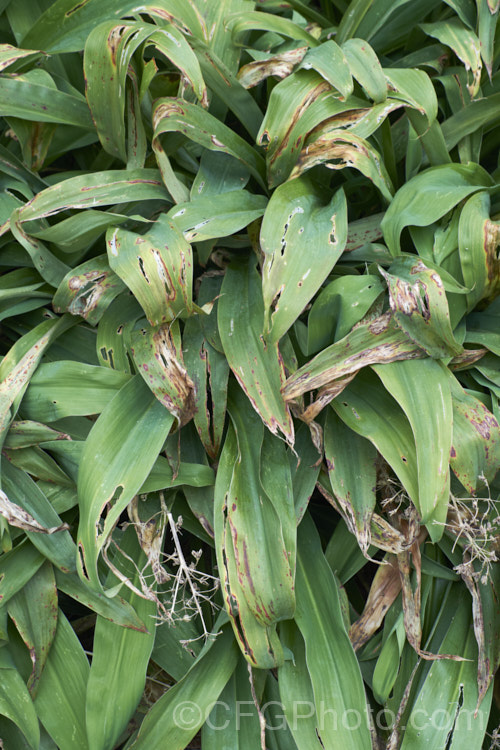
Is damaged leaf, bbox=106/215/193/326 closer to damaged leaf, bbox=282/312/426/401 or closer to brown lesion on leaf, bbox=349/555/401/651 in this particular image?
damaged leaf, bbox=282/312/426/401

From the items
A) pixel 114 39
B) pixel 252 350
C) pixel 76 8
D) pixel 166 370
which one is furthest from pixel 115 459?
pixel 76 8

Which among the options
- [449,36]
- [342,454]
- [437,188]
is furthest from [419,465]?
[449,36]

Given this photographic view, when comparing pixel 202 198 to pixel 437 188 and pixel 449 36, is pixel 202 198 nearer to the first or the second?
pixel 437 188

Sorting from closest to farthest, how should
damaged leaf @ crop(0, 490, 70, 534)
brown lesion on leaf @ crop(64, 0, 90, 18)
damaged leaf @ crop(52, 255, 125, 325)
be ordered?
damaged leaf @ crop(0, 490, 70, 534)
damaged leaf @ crop(52, 255, 125, 325)
brown lesion on leaf @ crop(64, 0, 90, 18)

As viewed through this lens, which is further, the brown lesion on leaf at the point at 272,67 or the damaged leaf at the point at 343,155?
the brown lesion on leaf at the point at 272,67

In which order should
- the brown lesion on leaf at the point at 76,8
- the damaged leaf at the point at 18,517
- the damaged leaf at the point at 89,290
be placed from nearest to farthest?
the damaged leaf at the point at 18,517, the damaged leaf at the point at 89,290, the brown lesion on leaf at the point at 76,8

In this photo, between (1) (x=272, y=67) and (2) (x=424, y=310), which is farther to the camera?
(1) (x=272, y=67)

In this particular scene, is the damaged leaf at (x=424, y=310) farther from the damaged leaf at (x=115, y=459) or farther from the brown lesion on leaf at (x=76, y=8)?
the brown lesion on leaf at (x=76, y=8)

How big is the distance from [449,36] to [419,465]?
76 cm

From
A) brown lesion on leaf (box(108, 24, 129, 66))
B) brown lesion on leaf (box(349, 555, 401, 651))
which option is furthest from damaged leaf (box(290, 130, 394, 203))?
brown lesion on leaf (box(349, 555, 401, 651))

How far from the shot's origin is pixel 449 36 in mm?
1102

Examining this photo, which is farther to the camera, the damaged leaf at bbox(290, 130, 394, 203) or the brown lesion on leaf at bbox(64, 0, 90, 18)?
the brown lesion on leaf at bbox(64, 0, 90, 18)

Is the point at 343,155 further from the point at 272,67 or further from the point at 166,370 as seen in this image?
the point at 166,370

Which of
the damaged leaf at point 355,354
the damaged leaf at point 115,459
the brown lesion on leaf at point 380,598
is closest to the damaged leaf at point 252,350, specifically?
the damaged leaf at point 355,354
